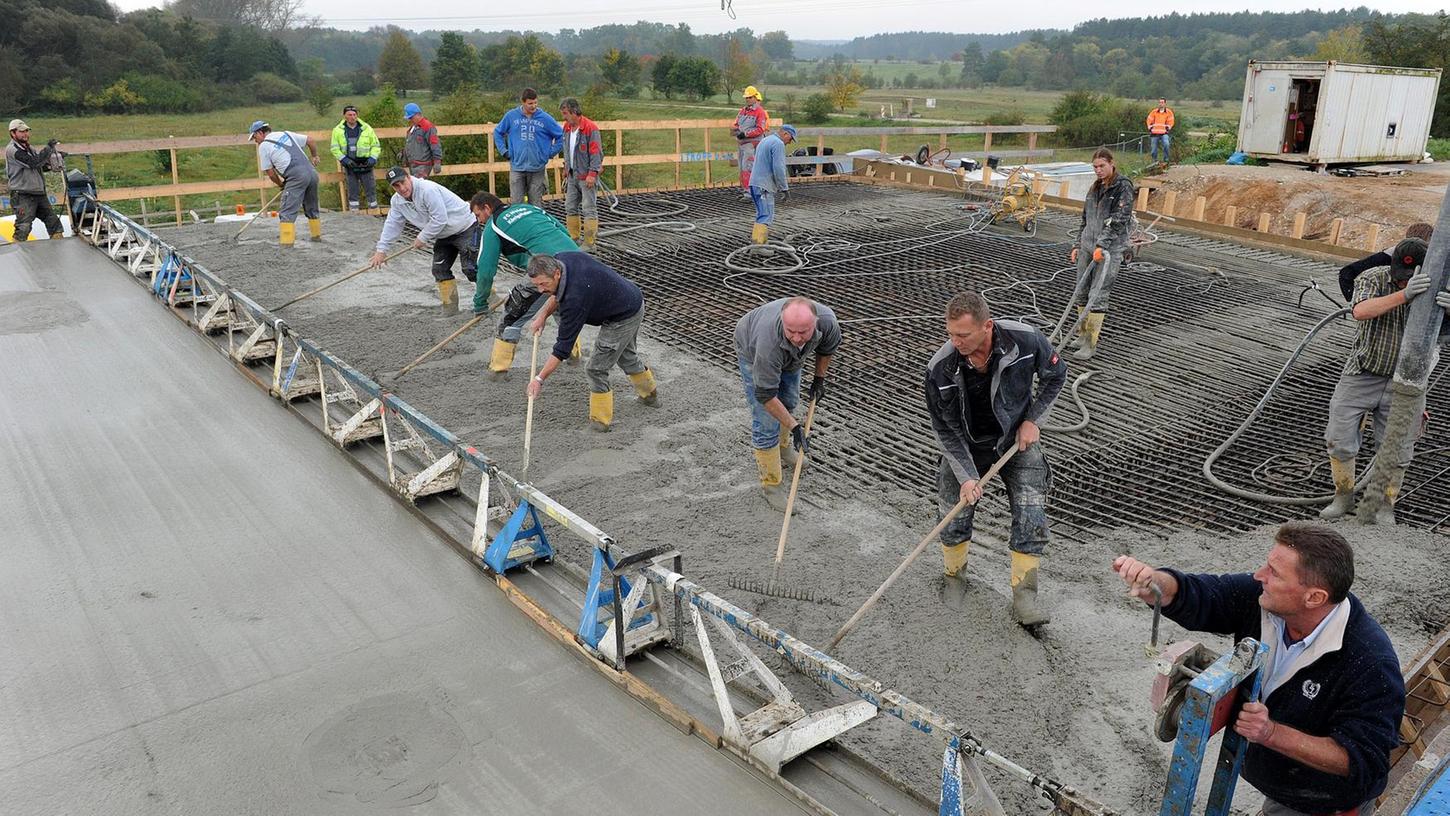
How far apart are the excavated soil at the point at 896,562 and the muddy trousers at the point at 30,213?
6218mm

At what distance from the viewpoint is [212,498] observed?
501 centimetres

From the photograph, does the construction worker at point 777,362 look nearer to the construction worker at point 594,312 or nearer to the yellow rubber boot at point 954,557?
the yellow rubber boot at point 954,557

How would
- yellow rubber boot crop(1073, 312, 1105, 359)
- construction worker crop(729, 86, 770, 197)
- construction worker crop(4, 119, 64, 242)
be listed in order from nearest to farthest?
yellow rubber boot crop(1073, 312, 1105, 359), construction worker crop(4, 119, 64, 242), construction worker crop(729, 86, 770, 197)

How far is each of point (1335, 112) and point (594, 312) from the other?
16942 millimetres

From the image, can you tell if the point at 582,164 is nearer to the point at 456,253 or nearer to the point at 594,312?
the point at 456,253

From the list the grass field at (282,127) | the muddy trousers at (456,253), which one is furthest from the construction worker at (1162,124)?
the muddy trousers at (456,253)

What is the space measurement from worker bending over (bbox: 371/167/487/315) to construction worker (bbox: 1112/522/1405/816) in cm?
627

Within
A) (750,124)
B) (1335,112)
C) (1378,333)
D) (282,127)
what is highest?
(1335,112)

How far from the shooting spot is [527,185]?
398 inches

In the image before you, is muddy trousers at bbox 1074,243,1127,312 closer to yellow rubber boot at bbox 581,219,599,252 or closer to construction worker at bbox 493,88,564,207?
yellow rubber boot at bbox 581,219,599,252

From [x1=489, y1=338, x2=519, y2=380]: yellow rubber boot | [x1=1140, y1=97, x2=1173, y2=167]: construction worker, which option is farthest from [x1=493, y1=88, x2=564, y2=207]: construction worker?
[x1=1140, y1=97, x2=1173, y2=167]: construction worker

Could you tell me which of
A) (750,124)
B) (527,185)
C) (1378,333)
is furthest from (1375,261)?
(750,124)

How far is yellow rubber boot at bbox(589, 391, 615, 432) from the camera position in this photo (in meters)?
5.80

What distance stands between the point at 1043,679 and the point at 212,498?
411 cm
